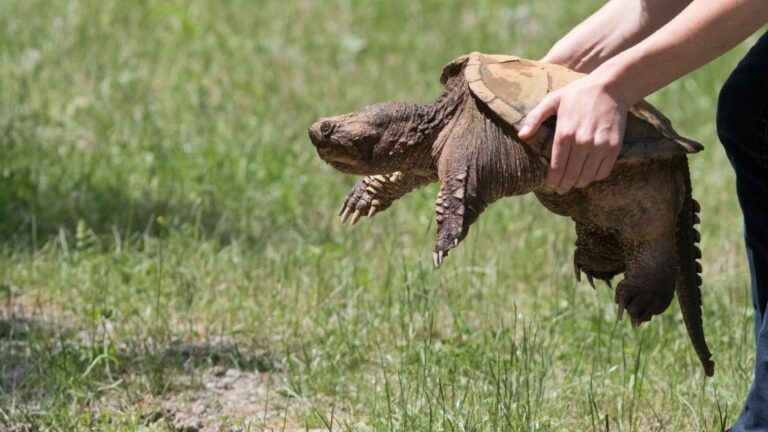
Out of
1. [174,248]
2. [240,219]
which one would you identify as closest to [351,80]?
[240,219]

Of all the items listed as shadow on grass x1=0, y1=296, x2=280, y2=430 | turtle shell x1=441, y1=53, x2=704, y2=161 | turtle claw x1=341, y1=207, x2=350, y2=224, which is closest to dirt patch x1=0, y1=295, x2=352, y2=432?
shadow on grass x1=0, y1=296, x2=280, y2=430

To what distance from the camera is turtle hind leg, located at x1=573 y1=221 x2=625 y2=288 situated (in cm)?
323

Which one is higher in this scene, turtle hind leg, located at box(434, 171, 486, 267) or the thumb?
the thumb

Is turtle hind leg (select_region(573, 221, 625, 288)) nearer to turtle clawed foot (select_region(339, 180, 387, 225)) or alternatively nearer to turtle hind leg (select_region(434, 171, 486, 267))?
turtle hind leg (select_region(434, 171, 486, 267))

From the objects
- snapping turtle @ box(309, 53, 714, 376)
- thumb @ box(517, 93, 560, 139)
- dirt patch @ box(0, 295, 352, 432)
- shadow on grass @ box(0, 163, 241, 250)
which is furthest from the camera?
shadow on grass @ box(0, 163, 241, 250)

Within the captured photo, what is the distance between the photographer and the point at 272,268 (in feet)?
15.8

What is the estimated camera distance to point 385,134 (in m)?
3.16

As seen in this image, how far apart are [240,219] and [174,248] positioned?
534 mm

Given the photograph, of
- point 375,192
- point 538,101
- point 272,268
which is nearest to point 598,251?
point 538,101

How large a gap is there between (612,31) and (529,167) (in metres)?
0.59

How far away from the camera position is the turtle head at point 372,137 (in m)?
3.15

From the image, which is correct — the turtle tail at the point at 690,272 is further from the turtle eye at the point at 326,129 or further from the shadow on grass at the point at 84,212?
the shadow on grass at the point at 84,212

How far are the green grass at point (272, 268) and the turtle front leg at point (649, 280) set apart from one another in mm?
458

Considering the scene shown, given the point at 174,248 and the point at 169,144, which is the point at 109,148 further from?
the point at 174,248
